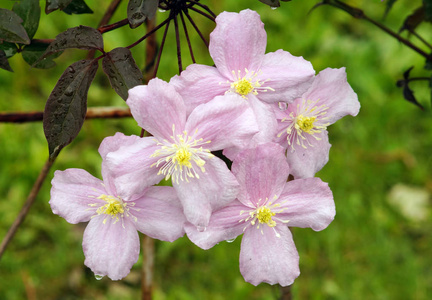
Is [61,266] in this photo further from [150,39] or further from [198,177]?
[198,177]

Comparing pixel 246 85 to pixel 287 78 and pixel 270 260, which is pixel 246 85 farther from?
pixel 270 260

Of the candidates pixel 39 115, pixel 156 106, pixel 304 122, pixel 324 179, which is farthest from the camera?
pixel 324 179

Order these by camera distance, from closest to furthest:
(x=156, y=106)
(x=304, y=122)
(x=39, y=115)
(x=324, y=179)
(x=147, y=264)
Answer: (x=156, y=106) → (x=304, y=122) → (x=39, y=115) → (x=147, y=264) → (x=324, y=179)

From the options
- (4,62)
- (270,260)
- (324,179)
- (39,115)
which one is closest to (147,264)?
(39,115)

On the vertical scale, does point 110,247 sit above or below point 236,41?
below

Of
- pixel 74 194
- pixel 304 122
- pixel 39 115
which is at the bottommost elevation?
pixel 39 115

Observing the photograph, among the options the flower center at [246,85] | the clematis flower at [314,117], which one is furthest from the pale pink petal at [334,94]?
the flower center at [246,85]
